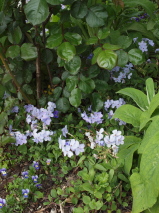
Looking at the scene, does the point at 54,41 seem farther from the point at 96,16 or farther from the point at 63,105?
the point at 63,105

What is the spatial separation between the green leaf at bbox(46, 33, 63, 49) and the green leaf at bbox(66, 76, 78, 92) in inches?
12.6

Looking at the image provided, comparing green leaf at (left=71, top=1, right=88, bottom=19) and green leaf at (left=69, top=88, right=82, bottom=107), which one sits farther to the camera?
green leaf at (left=69, top=88, right=82, bottom=107)

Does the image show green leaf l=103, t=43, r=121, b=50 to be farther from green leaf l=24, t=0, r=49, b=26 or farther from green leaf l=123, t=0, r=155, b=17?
green leaf l=123, t=0, r=155, b=17

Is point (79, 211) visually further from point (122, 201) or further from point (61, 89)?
point (61, 89)

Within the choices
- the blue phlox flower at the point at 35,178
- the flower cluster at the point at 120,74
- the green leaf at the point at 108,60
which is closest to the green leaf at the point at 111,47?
the green leaf at the point at 108,60

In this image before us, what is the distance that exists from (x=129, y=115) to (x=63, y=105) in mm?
536

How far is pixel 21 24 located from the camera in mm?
1876

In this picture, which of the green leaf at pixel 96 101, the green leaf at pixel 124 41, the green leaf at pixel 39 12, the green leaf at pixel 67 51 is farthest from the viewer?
the green leaf at pixel 96 101

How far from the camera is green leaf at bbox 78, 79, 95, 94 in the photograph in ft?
6.06

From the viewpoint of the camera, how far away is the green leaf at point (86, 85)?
1846mm

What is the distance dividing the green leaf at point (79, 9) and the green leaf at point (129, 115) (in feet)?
2.07

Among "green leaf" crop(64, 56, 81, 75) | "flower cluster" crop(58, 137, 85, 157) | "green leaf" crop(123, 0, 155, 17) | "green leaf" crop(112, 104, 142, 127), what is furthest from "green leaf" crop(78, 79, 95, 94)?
"green leaf" crop(123, 0, 155, 17)

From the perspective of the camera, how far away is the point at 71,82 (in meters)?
1.87

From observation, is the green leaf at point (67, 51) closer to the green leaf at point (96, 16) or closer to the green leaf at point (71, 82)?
the green leaf at point (96, 16)
